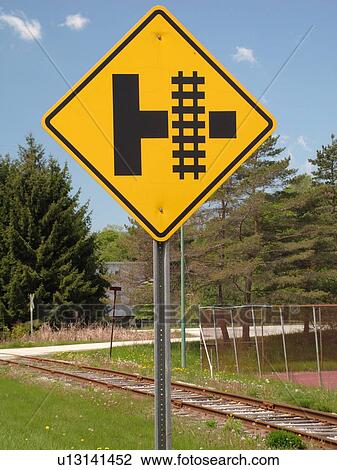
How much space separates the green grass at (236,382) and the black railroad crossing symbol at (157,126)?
10.8m

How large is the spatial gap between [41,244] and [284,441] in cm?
4005

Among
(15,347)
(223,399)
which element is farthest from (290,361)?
(15,347)

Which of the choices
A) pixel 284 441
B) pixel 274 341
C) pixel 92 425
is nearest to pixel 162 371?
pixel 284 441

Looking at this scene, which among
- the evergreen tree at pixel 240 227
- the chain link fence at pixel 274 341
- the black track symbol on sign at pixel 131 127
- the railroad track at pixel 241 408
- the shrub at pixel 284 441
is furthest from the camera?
the evergreen tree at pixel 240 227

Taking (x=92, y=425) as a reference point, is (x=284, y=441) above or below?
below

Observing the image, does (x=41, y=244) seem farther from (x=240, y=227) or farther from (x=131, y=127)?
(x=131, y=127)

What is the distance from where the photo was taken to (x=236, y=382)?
19359mm

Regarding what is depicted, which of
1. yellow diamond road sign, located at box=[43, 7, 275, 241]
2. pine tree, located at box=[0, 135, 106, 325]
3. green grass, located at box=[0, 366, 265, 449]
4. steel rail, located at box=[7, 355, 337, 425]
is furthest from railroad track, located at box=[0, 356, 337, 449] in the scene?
pine tree, located at box=[0, 135, 106, 325]

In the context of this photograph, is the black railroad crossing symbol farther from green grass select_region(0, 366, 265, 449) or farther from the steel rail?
the steel rail

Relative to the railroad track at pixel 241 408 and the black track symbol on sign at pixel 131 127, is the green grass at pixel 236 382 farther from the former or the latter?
the black track symbol on sign at pixel 131 127

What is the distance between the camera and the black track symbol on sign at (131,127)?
4250mm

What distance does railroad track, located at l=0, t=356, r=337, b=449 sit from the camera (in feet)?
36.8

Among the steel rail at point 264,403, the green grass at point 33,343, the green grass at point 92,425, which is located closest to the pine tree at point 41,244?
the green grass at point 33,343
